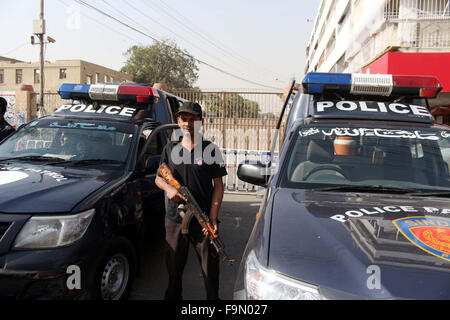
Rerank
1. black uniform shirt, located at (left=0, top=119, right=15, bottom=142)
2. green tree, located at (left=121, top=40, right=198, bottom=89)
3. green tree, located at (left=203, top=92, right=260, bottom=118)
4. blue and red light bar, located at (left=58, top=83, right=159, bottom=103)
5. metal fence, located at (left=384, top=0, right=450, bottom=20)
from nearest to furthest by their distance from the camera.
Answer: blue and red light bar, located at (left=58, top=83, right=159, bottom=103) → black uniform shirt, located at (left=0, top=119, right=15, bottom=142) → metal fence, located at (left=384, top=0, right=450, bottom=20) → green tree, located at (left=203, top=92, right=260, bottom=118) → green tree, located at (left=121, top=40, right=198, bottom=89)

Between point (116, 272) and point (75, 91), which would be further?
point (75, 91)

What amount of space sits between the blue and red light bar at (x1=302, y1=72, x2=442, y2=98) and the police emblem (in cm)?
185

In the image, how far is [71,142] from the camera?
12.8 ft

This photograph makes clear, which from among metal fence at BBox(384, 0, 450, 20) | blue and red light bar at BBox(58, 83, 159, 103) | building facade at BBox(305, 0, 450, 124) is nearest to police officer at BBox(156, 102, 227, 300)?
blue and red light bar at BBox(58, 83, 159, 103)

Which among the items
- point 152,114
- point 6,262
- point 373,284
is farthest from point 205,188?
point 152,114

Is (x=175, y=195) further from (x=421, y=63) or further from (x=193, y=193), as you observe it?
(x=421, y=63)

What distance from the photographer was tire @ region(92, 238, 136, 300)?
2.76 meters

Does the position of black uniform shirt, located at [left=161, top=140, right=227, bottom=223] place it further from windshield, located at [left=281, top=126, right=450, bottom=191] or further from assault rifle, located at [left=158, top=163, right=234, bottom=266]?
windshield, located at [left=281, top=126, right=450, bottom=191]

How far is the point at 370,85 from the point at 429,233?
2.09 metres

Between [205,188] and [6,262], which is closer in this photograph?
[6,262]

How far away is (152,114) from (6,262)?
9.41 feet

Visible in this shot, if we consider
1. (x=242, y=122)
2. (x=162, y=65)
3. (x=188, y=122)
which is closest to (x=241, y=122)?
(x=242, y=122)

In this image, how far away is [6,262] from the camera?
7.70ft
